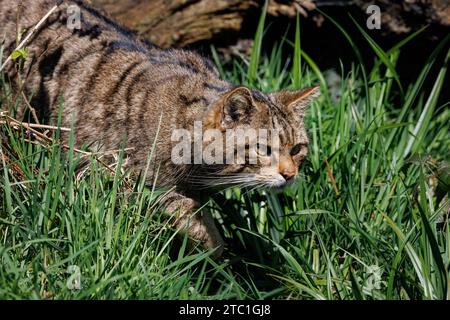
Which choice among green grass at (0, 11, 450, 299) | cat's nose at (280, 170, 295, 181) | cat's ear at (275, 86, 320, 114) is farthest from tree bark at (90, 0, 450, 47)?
cat's nose at (280, 170, 295, 181)

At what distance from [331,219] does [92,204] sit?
1.20 meters

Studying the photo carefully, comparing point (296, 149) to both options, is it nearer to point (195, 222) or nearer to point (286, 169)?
point (286, 169)

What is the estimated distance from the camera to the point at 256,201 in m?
3.91

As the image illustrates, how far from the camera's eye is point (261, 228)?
390 cm

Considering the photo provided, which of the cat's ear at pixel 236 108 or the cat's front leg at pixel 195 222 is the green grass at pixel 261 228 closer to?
the cat's front leg at pixel 195 222

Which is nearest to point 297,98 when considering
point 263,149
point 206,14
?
point 263,149

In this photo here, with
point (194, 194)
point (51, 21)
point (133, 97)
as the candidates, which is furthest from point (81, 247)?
point (51, 21)

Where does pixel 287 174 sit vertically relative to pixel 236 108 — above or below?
below

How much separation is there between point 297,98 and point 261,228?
0.74 m

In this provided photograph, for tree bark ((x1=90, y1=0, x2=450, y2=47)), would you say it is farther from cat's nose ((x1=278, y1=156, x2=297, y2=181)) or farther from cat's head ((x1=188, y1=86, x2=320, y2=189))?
cat's nose ((x1=278, y1=156, x2=297, y2=181))

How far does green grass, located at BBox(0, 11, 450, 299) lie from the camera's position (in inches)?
111
